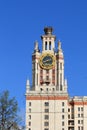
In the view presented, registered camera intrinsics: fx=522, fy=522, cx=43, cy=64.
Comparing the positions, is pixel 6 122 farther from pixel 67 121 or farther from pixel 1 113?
pixel 67 121

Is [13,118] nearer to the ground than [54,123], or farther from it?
nearer to the ground

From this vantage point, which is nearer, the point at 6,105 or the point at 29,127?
the point at 6,105

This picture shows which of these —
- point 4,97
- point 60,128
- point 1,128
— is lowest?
point 1,128

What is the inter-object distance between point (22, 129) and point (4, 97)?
17.7 ft

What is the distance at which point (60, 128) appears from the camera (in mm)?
198125

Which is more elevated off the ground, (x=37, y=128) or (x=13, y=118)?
(x=37, y=128)

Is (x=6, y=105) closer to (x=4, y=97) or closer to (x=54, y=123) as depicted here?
(x=4, y=97)

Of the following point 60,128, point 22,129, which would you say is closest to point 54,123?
point 60,128

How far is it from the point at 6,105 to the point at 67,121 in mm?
128736

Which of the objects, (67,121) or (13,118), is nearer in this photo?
(13,118)

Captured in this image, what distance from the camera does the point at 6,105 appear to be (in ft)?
238

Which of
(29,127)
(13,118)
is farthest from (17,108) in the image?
(29,127)

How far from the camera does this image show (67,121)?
655 ft

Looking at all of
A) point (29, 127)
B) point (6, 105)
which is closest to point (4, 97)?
point (6, 105)
